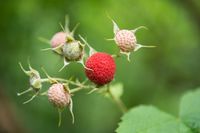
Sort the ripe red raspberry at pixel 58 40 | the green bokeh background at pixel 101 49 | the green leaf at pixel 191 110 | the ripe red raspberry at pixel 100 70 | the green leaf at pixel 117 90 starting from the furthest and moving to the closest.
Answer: the green bokeh background at pixel 101 49, the green leaf at pixel 117 90, the green leaf at pixel 191 110, the ripe red raspberry at pixel 58 40, the ripe red raspberry at pixel 100 70

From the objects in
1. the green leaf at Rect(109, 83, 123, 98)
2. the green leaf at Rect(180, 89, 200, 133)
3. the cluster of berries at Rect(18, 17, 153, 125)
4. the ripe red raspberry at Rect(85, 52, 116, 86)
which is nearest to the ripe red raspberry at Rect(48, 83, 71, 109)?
the cluster of berries at Rect(18, 17, 153, 125)

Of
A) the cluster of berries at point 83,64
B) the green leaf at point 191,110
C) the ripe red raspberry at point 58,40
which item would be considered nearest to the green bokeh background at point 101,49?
the green leaf at point 191,110

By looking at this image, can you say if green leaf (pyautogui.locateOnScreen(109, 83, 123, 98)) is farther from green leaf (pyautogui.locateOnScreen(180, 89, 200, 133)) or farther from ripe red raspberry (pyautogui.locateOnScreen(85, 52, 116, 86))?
ripe red raspberry (pyautogui.locateOnScreen(85, 52, 116, 86))

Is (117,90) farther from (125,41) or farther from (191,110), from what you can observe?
(125,41)

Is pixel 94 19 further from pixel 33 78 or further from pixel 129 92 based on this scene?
pixel 33 78

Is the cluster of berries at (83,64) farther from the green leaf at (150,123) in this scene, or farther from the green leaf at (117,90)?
the green leaf at (117,90)

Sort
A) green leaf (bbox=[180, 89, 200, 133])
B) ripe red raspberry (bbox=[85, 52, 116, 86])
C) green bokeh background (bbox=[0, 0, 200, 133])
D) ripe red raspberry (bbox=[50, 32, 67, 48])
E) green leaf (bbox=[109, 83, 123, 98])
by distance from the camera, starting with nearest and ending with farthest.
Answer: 1. ripe red raspberry (bbox=[85, 52, 116, 86])
2. ripe red raspberry (bbox=[50, 32, 67, 48])
3. green leaf (bbox=[180, 89, 200, 133])
4. green leaf (bbox=[109, 83, 123, 98])
5. green bokeh background (bbox=[0, 0, 200, 133])
